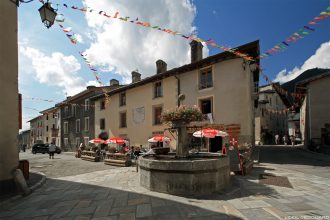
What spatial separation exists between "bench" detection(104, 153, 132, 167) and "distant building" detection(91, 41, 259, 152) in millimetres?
Answer: 4403

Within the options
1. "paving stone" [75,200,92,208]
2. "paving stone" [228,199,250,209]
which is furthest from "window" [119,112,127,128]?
"paving stone" [228,199,250,209]

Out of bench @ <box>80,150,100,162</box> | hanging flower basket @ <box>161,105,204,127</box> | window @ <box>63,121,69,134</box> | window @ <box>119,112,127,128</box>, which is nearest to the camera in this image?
hanging flower basket @ <box>161,105,204,127</box>

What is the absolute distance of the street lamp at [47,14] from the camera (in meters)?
7.40

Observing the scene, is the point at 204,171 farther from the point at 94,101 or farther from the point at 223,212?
the point at 94,101

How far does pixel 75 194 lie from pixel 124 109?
19.9m

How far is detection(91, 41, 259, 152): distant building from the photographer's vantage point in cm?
1711

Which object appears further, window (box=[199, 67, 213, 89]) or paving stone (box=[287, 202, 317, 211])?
window (box=[199, 67, 213, 89])

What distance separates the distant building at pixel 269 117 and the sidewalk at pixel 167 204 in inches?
1219

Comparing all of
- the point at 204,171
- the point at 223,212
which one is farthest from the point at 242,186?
the point at 223,212

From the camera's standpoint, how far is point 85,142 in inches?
1394

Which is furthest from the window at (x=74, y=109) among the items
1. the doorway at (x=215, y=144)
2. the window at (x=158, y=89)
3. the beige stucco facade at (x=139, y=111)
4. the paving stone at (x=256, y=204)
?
the paving stone at (x=256, y=204)

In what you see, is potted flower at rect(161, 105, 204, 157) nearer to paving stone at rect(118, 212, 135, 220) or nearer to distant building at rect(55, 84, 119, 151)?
paving stone at rect(118, 212, 135, 220)

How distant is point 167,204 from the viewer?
6.32 meters

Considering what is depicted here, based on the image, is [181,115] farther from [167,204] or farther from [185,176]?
[167,204]
